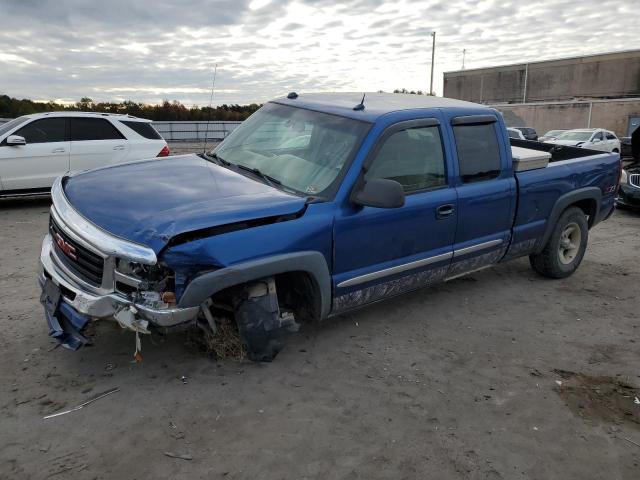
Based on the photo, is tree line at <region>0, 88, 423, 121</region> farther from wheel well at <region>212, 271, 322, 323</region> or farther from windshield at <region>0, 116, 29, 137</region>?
wheel well at <region>212, 271, 322, 323</region>

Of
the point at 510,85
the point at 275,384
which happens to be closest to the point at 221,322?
the point at 275,384

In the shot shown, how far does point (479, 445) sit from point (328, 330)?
171 cm

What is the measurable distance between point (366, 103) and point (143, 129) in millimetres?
7046

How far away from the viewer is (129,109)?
2373 cm

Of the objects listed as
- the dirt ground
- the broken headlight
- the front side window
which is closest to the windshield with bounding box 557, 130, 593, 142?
the dirt ground

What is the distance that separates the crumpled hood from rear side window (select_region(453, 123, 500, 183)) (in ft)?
5.58

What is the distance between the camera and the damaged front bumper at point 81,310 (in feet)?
10.00

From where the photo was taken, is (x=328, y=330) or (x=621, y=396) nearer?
(x=621, y=396)

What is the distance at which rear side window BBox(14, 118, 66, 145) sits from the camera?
905 centimetres

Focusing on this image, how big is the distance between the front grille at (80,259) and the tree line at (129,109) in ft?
53.9

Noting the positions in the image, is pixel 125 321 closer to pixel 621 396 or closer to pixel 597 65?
pixel 621 396

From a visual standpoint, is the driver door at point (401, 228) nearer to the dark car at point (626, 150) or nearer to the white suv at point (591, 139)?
the dark car at point (626, 150)

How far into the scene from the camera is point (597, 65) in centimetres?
5297

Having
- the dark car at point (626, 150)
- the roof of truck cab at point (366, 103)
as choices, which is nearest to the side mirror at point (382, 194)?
the roof of truck cab at point (366, 103)
